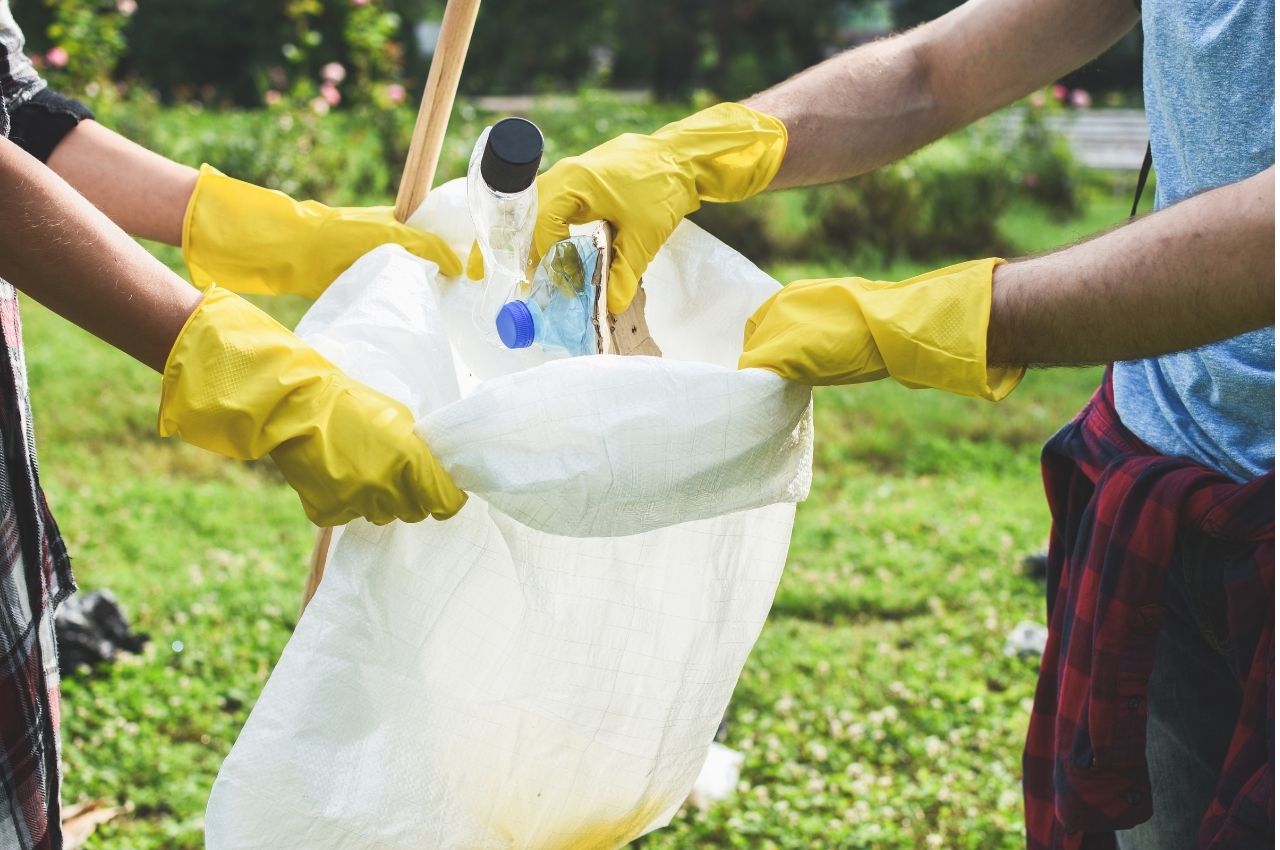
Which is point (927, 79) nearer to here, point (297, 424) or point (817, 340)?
point (817, 340)

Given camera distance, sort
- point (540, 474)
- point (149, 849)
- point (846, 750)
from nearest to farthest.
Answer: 1. point (540, 474)
2. point (149, 849)
3. point (846, 750)

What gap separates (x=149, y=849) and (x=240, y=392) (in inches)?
63.7

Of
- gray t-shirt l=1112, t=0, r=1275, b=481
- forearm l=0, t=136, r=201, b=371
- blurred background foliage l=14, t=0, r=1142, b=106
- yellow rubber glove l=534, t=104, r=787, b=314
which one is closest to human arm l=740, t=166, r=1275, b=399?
gray t-shirt l=1112, t=0, r=1275, b=481

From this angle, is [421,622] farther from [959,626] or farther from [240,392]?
[959,626]

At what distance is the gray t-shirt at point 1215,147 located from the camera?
1373mm

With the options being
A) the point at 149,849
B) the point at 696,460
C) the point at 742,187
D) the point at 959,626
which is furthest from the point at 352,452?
the point at 959,626

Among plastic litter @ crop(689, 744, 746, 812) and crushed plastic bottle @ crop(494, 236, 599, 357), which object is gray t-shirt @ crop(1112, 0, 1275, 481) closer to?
crushed plastic bottle @ crop(494, 236, 599, 357)

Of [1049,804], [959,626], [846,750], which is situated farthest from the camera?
[959,626]

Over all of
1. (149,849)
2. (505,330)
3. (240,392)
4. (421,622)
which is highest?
(505,330)

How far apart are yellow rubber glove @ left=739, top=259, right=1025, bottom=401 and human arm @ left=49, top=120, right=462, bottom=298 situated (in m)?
0.57

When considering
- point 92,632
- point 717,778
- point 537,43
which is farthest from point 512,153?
point 537,43

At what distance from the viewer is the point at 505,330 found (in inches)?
58.6

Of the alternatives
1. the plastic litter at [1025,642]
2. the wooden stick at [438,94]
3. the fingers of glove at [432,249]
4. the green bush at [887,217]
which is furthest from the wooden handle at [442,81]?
the green bush at [887,217]

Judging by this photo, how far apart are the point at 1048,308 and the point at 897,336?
6.2 inches
